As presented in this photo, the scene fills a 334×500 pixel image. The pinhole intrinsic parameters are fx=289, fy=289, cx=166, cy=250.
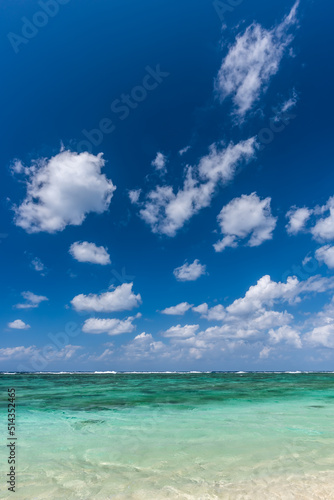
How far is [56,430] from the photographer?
11.3 meters

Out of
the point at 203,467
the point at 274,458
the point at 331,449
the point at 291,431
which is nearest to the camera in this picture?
the point at 203,467

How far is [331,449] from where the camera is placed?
8414 millimetres

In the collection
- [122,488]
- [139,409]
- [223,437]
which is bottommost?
[139,409]

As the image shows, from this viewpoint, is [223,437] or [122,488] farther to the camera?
[223,437]

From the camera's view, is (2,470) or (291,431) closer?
(2,470)

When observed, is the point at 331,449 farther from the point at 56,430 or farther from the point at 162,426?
the point at 56,430

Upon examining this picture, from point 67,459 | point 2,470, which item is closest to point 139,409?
point 67,459

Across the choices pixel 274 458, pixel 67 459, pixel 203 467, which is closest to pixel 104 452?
pixel 67 459

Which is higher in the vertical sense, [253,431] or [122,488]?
[122,488]

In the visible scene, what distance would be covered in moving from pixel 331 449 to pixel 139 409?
34.5 feet

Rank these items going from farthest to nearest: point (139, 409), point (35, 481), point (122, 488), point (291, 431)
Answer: point (139, 409), point (291, 431), point (35, 481), point (122, 488)

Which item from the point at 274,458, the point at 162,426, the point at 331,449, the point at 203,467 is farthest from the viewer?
the point at 162,426

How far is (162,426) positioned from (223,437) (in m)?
2.88

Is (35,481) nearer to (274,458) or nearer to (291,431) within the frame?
(274,458)
